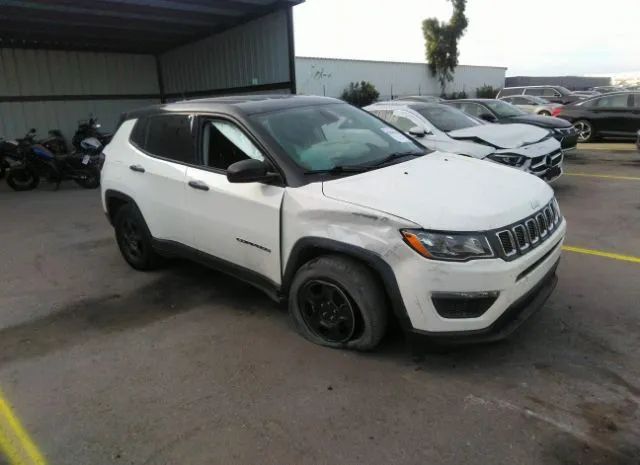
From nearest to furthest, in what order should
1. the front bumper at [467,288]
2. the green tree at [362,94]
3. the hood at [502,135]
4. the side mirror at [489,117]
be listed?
the front bumper at [467,288], the hood at [502,135], the side mirror at [489,117], the green tree at [362,94]

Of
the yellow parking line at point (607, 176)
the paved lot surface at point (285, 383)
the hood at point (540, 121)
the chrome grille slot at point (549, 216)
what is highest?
the hood at point (540, 121)

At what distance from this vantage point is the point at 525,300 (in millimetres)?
3043

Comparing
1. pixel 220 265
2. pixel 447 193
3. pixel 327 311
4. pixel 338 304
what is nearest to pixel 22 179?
pixel 220 265

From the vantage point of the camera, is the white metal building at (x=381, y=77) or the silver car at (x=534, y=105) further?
the white metal building at (x=381, y=77)

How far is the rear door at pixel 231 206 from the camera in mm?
3461

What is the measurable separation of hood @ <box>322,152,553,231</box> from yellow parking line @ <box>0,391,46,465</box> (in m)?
2.11

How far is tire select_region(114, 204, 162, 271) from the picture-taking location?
473cm

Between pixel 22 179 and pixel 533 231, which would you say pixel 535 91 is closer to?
pixel 22 179

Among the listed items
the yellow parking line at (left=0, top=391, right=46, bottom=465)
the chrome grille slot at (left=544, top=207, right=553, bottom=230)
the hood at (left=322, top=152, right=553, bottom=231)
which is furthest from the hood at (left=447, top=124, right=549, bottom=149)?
the yellow parking line at (left=0, top=391, right=46, bottom=465)

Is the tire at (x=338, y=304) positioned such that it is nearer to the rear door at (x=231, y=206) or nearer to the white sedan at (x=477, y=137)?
the rear door at (x=231, y=206)

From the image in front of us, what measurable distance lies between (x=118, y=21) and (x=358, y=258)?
1166cm

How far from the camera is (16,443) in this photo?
104 inches

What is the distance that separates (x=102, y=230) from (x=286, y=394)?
5.00 m

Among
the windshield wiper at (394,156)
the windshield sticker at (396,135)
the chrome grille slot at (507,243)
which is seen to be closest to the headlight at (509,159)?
the windshield sticker at (396,135)
